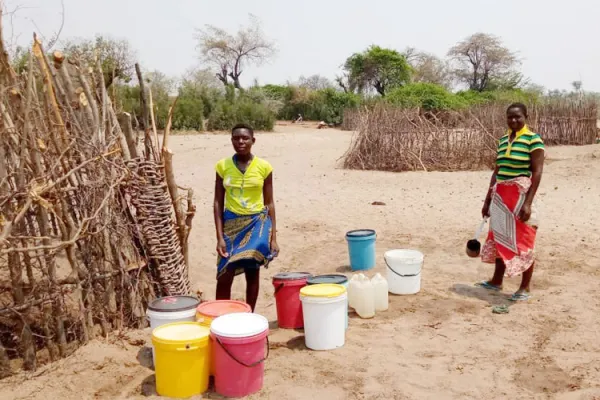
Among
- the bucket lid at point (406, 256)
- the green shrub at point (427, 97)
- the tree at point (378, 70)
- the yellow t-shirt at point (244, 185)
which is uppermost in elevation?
the tree at point (378, 70)

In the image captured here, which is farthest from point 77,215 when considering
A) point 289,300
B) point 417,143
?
point 417,143

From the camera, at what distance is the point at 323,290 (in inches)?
136

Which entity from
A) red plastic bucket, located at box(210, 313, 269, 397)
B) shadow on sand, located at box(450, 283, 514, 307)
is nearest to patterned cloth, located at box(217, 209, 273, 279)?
red plastic bucket, located at box(210, 313, 269, 397)

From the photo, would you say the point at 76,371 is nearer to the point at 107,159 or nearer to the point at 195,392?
the point at 195,392

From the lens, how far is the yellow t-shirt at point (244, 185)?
368 centimetres

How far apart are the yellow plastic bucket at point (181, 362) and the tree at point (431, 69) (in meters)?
45.7

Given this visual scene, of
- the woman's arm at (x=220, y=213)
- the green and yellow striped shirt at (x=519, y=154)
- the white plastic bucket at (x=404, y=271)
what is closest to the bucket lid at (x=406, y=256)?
the white plastic bucket at (x=404, y=271)

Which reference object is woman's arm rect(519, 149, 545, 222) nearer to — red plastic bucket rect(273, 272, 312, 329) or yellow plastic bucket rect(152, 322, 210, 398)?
red plastic bucket rect(273, 272, 312, 329)

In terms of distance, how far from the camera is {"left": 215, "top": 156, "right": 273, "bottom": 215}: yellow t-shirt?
3.68 metres

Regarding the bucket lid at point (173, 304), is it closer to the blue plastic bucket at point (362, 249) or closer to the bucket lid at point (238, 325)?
the bucket lid at point (238, 325)

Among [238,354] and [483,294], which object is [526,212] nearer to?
[483,294]

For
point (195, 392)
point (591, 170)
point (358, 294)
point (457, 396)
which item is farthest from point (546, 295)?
point (591, 170)

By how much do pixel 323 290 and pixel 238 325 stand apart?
0.75 metres

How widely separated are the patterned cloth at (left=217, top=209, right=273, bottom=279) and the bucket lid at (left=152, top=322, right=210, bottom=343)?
0.73 metres
